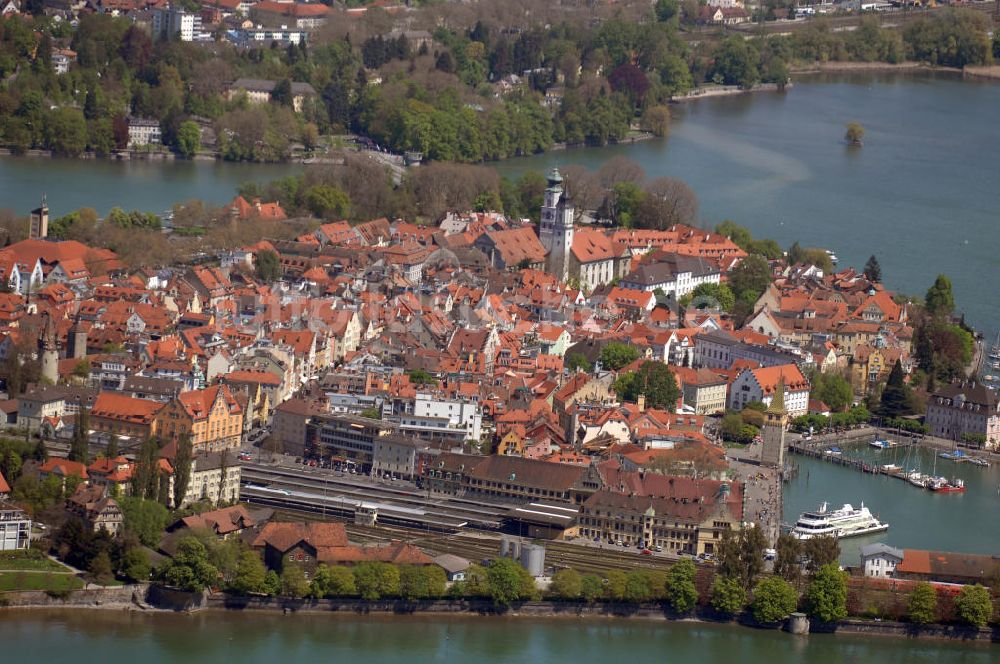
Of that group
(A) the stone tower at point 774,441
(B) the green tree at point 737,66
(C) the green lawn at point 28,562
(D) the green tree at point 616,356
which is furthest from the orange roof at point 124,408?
(B) the green tree at point 737,66

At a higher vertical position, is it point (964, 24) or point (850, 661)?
point (964, 24)

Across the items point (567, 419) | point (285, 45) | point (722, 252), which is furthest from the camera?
point (285, 45)

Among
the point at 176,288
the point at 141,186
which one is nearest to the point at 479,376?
the point at 176,288

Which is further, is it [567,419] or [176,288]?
[176,288]

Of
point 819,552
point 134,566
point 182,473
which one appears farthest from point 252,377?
point 819,552

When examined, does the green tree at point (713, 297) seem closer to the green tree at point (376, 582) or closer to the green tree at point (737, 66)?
the green tree at point (376, 582)

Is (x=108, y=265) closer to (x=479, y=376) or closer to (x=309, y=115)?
(x=479, y=376)

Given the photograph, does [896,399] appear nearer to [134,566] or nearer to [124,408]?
[124,408]
